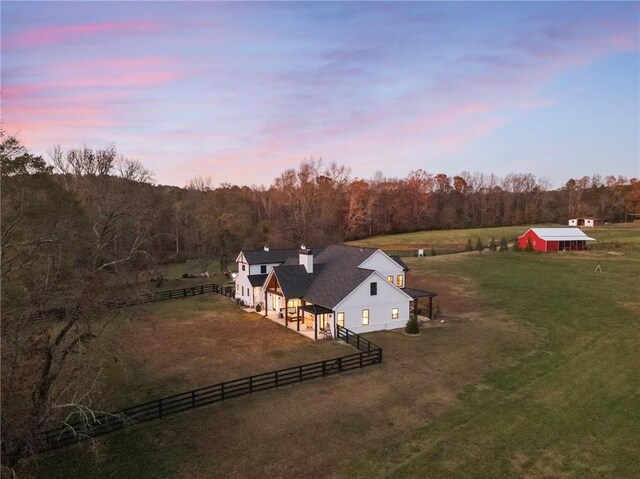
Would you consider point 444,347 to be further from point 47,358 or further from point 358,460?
point 47,358

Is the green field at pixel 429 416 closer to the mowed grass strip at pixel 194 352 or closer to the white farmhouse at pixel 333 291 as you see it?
the mowed grass strip at pixel 194 352

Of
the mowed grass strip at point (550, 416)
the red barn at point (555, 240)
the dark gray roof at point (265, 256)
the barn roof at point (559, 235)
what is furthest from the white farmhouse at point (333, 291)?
the barn roof at point (559, 235)

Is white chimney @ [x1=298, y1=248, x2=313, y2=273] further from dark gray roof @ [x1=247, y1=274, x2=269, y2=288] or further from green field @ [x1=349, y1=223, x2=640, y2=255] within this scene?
green field @ [x1=349, y1=223, x2=640, y2=255]

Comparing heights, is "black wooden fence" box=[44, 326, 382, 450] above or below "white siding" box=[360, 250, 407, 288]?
below

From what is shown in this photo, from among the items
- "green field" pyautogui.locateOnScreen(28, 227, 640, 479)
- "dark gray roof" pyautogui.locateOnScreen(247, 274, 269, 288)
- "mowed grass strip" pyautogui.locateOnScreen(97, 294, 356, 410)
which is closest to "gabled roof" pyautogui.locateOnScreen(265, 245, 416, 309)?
→ "mowed grass strip" pyautogui.locateOnScreen(97, 294, 356, 410)

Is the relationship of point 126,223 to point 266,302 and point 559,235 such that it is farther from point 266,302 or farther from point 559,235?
point 559,235

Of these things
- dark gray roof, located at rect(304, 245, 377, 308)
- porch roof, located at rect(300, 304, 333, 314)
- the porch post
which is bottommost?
the porch post

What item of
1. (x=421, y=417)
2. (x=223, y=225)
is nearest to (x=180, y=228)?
(x=223, y=225)

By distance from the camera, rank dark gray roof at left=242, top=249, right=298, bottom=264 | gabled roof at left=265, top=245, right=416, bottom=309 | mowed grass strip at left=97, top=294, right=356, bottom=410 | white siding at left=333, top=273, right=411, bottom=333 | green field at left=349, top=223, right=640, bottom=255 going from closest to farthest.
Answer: mowed grass strip at left=97, top=294, right=356, bottom=410
white siding at left=333, top=273, right=411, bottom=333
gabled roof at left=265, top=245, right=416, bottom=309
dark gray roof at left=242, top=249, right=298, bottom=264
green field at left=349, top=223, right=640, bottom=255
